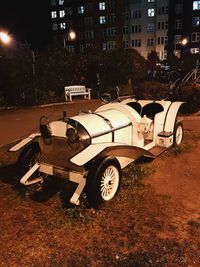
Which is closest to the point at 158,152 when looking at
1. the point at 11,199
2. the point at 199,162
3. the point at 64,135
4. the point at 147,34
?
the point at 199,162

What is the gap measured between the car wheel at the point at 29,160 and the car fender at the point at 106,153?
1492 mm

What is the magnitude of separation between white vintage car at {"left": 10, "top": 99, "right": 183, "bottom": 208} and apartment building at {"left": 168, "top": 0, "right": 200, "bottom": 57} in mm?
56314

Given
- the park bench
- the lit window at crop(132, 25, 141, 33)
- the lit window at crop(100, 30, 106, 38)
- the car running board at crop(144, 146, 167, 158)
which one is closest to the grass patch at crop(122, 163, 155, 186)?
the car running board at crop(144, 146, 167, 158)

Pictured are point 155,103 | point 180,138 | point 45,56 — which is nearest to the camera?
point 155,103

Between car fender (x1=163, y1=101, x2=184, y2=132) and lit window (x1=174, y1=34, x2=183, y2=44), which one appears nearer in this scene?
car fender (x1=163, y1=101, x2=184, y2=132)

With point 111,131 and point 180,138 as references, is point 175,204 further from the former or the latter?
point 180,138

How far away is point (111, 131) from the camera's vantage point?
5238mm

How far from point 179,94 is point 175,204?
322 inches

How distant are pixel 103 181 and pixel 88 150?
62 centimetres

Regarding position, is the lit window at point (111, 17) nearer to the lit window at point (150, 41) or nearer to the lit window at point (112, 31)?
the lit window at point (112, 31)

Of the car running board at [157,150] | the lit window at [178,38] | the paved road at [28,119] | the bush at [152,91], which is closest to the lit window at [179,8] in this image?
the lit window at [178,38]

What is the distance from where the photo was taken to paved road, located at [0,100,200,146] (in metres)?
10.1

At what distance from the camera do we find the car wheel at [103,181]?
4324 mm

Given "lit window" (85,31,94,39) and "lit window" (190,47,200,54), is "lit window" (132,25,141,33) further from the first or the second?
"lit window" (190,47,200,54)
